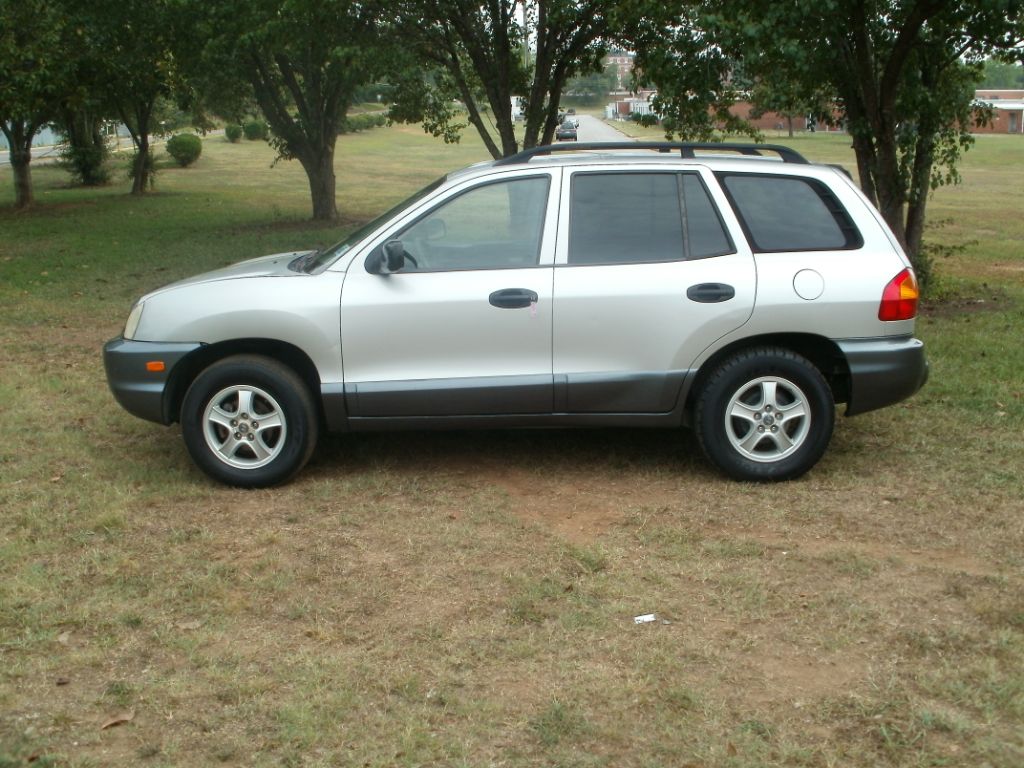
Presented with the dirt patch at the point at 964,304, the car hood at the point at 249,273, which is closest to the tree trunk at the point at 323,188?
the dirt patch at the point at 964,304

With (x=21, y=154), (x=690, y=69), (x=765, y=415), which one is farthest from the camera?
(x=21, y=154)

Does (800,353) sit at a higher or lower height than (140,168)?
lower

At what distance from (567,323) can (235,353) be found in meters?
1.79

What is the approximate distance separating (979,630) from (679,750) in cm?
151

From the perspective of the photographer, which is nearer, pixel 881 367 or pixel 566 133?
pixel 881 367

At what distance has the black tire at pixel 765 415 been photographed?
6.39 metres

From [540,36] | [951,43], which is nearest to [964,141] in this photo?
[951,43]

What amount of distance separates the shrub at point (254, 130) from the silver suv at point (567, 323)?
5454 centimetres

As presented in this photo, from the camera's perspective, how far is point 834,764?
3773mm

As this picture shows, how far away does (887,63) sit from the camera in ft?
36.7

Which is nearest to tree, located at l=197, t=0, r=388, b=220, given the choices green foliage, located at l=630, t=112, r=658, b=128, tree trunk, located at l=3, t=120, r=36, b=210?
green foliage, located at l=630, t=112, r=658, b=128

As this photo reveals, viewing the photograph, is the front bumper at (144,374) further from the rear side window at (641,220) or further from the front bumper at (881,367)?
the front bumper at (881,367)

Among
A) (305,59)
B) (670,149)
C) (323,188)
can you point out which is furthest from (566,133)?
(670,149)

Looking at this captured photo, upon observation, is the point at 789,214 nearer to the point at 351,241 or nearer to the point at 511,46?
the point at 351,241
